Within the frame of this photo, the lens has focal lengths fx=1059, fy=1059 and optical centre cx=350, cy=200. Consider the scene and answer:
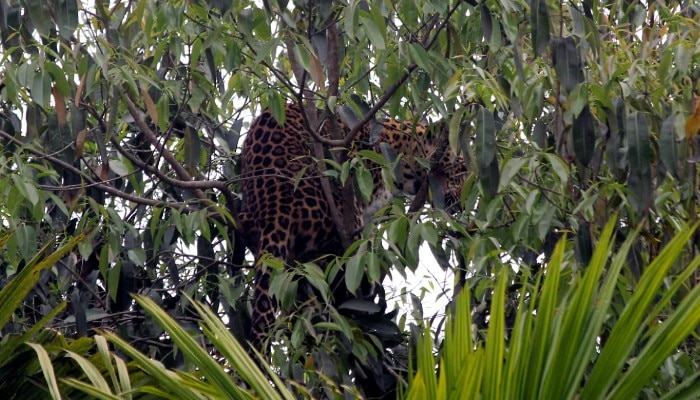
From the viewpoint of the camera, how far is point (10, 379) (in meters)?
2.45

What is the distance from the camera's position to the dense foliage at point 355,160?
9.54 feet

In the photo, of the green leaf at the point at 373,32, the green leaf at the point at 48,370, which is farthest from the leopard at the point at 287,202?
the green leaf at the point at 48,370

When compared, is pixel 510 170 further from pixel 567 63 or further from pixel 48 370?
pixel 48 370

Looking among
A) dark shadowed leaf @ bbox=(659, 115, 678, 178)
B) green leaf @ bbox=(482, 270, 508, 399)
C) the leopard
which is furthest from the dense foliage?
green leaf @ bbox=(482, 270, 508, 399)

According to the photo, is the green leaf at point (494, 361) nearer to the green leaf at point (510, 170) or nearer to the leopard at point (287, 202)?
the green leaf at point (510, 170)

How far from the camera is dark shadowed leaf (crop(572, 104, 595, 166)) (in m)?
2.90

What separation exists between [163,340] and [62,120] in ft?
3.63

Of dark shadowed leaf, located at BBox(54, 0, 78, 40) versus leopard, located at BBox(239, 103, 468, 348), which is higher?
dark shadowed leaf, located at BBox(54, 0, 78, 40)

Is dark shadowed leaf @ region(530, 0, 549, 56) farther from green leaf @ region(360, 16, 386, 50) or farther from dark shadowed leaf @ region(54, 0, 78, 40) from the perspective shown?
dark shadowed leaf @ region(54, 0, 78, 40)

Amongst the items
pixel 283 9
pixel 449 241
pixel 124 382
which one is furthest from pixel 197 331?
pixel 124 382

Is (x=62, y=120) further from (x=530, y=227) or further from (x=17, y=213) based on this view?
(x=530, y=227)

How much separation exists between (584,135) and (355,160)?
2.91 ft

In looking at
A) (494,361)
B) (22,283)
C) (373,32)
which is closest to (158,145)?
(373,32)

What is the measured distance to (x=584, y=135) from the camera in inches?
114
